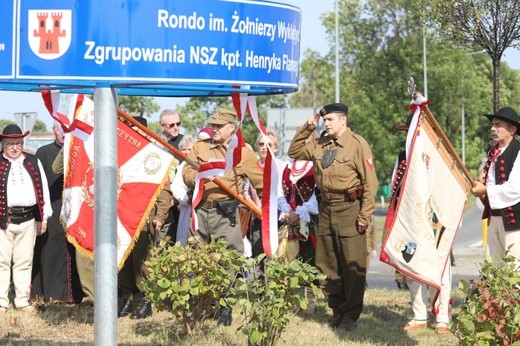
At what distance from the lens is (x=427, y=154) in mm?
9344

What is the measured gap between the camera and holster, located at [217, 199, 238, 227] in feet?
34.1

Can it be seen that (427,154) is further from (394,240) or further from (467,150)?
(467,150)

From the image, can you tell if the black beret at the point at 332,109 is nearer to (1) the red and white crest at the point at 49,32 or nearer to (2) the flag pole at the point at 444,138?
(2) the flag pole at the point at 444,138

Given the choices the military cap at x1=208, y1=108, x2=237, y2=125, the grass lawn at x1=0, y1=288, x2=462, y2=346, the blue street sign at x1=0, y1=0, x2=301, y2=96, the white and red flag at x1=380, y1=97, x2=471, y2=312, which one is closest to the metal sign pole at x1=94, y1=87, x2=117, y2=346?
the blue street sign at x1=0, y1=0, x2=301, y2=96

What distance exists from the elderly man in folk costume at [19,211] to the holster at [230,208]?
2.37 metres

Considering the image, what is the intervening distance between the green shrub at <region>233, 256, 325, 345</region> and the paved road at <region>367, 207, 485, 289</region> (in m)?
3.29

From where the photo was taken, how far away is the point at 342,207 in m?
10.3

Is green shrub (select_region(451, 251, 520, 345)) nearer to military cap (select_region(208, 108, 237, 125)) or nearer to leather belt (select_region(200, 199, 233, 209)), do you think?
leather belt (select_region(200, 199, 233, 209))

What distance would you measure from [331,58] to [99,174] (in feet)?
155

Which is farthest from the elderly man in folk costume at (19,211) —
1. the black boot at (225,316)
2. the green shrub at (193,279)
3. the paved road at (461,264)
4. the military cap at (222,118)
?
the paved road at (461,264)

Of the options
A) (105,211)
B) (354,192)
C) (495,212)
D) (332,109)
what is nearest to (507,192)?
(495,212)

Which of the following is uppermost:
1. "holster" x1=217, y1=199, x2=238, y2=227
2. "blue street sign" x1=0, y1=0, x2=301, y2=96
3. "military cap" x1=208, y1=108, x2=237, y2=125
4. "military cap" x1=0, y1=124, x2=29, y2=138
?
"blue street sign" x1=0, y1=0, x2=301, y2=96

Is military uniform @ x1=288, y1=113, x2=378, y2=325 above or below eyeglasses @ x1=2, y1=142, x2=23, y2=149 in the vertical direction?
below

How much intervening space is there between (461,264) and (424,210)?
13803 mm
